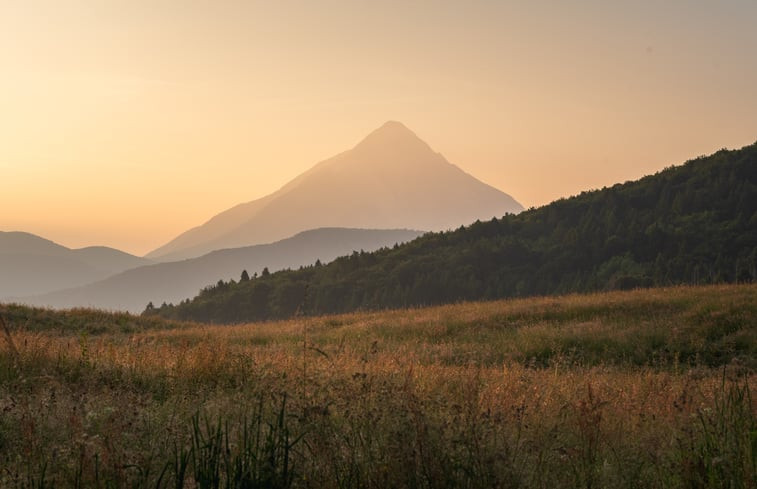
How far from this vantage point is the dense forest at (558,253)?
90000mm

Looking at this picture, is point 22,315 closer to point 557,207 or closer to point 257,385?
point 257,385

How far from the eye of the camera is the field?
467 cm

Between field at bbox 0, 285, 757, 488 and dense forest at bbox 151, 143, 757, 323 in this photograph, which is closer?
field at bbox 0, 285, 757, 488

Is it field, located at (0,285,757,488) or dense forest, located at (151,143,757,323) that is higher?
dense forest, located at (151,143,757,323)

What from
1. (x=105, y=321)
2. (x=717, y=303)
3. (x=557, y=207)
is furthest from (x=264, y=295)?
(x=717, y=303)

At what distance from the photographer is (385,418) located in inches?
220

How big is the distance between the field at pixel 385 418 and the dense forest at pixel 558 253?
240 ft

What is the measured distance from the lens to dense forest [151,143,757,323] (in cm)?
9000

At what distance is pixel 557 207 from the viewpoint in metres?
121

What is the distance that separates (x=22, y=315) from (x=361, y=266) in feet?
340

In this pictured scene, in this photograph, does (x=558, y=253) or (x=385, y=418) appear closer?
(x=385, y=418)

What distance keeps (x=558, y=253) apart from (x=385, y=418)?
105896 mm

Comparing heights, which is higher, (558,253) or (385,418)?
(558,253)

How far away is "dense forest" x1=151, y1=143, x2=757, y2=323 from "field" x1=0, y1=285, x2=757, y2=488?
73.2m
